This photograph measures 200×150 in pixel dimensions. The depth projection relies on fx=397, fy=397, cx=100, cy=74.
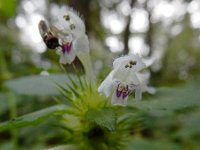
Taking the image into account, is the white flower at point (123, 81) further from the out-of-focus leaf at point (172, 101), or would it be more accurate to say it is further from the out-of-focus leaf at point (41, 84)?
the out-of-focus leaf at point (41, 84)

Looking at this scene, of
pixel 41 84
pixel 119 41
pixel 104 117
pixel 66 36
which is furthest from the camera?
pixel 119 41

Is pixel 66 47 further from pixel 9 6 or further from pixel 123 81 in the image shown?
pixel 9 6

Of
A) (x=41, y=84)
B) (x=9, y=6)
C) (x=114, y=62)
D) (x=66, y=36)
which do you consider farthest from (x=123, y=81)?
(x=9, y=6)

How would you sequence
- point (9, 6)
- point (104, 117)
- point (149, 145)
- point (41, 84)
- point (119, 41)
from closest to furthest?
1. point (104, 117)
2. point (41, 84)
3. point (9, 6)
4. point (149, 145)
5. point (119, 41)

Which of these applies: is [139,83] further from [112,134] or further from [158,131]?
[158,131]

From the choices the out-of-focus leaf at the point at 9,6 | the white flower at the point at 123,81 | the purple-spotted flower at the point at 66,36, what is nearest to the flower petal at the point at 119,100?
the white flower at the point at 123,81

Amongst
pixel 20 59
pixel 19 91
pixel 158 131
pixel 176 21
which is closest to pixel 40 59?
pixel 20 59
